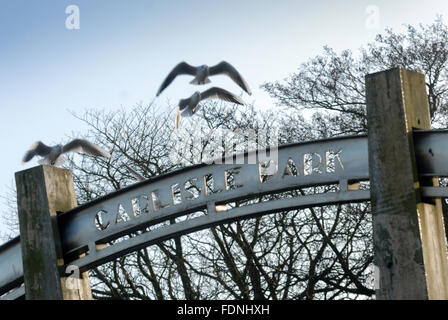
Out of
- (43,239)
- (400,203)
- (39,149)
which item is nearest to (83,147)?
(39,149)

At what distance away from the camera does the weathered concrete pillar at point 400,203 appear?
8227mm

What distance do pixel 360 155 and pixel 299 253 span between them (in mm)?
9524

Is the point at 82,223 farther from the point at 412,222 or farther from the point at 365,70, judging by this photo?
the point at 365,70

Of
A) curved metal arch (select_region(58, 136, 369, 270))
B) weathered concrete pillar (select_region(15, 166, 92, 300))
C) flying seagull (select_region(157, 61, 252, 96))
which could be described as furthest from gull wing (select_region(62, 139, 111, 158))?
curved metal arch (select_region(58, 136, 369, 270))

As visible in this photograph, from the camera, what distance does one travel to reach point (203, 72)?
1600cm

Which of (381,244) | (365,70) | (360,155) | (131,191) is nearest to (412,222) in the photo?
(381,244)

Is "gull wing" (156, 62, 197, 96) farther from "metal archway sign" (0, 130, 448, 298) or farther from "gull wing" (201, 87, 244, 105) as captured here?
"metal archway sign" (0, 130, 448, 298)

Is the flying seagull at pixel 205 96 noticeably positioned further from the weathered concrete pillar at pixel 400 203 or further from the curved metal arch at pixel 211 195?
the weathered concrete pillar at pixel 400 203

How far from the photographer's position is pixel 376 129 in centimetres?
855

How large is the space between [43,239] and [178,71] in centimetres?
663

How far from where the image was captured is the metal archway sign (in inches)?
345

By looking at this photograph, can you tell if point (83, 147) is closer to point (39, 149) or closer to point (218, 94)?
point (39, 149)
